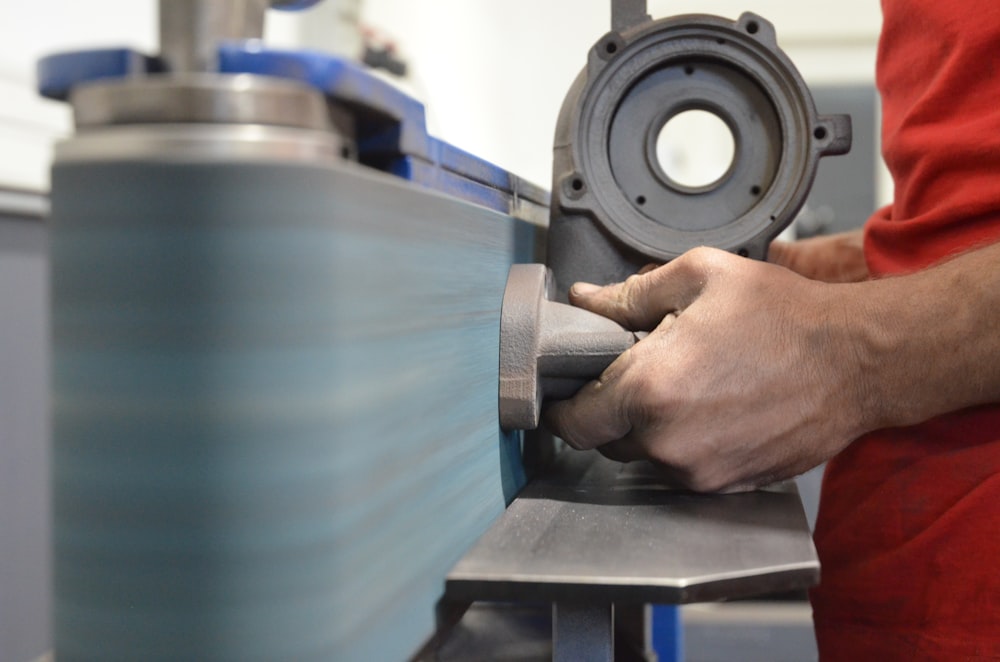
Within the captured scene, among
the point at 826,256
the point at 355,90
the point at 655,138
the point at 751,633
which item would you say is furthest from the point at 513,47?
the point at 355,90

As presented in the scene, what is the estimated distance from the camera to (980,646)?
24.2 inches

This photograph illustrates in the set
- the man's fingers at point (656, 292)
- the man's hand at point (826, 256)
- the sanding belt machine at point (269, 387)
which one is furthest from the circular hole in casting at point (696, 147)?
the sanding belt machine at point (269, 387)

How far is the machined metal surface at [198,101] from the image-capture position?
0.33m

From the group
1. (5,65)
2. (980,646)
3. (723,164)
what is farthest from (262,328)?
(723,164)

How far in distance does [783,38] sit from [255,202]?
8.56 feet

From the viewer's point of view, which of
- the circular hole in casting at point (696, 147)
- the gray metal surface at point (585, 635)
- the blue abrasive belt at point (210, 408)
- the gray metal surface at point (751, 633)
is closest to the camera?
the blue abrasive belt at point (210, 408)

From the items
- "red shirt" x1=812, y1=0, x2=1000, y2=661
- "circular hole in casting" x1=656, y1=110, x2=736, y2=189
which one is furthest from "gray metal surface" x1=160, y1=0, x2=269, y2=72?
"circular hole in casting" x1=656, y1=110, x2=736, y2=189

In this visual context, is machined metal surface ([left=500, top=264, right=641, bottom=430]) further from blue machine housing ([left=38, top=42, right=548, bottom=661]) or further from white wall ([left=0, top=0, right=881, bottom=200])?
white wall ([left=0, top=0, right=881, bottom=200])

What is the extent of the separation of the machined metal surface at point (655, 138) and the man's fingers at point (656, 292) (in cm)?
7

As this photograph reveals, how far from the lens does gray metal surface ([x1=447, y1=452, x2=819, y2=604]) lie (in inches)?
15.9

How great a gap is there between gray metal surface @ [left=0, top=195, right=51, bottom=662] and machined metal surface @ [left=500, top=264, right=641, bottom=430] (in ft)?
2.79

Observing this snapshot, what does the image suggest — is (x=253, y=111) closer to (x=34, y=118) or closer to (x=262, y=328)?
(x=262, y=328)

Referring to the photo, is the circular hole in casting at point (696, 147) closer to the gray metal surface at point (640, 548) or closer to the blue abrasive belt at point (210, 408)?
the gray metal surface at point (640, 548)

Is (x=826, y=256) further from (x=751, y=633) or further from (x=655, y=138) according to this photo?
(x=751, y=633)
